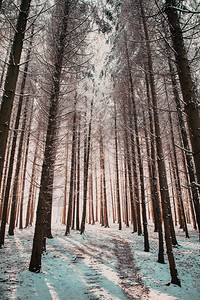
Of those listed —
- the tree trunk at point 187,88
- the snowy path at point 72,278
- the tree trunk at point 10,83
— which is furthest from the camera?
the snowy path at point 72,278

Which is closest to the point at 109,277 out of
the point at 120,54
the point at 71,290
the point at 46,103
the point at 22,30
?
the point at 71,290

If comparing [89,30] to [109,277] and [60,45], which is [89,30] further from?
[109,277]

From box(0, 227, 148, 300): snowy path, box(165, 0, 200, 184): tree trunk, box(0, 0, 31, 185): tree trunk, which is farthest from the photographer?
box(0, 227, 148, 300): snowy path

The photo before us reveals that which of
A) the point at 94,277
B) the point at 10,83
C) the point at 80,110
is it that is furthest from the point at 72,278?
the point at 80,110

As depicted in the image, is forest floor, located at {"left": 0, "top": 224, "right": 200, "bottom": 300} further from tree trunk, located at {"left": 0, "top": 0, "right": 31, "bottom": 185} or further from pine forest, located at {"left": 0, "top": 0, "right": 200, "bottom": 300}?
tree trunk, located at {"left": 0, "top": 0, "right": 31, "bottom": 185}

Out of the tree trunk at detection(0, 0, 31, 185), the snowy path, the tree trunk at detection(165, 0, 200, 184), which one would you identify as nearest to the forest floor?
the snowy path

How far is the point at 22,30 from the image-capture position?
341cm

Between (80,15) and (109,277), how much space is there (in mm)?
8001

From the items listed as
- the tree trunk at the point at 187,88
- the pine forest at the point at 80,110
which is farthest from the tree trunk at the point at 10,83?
the tree trunk at the point at 187,88

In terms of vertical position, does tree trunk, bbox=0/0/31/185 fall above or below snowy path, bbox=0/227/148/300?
above

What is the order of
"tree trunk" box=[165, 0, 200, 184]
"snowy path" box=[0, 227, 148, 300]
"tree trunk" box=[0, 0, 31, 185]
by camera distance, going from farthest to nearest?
"snowy path" box=[0, 227, 148, 300], "tree trunk" box=[0, 0, 31, 185], "tree trunk" box=[165, 0, 200, 184]

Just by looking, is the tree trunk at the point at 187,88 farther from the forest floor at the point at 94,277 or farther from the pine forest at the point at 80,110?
the forest floor at the point at 94,277

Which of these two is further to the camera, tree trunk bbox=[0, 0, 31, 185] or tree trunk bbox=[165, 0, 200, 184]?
tree trunk bbox=[0, 0, 31, 185]

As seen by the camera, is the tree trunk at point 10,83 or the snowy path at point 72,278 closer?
the tree trunk at point 10,83
